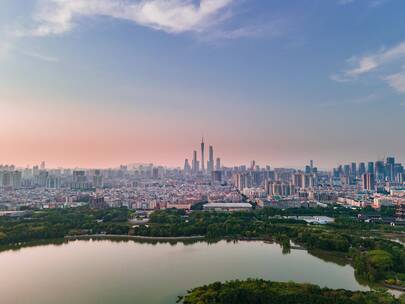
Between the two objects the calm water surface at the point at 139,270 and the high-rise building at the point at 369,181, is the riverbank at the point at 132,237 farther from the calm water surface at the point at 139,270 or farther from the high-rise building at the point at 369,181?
the high-rise building at the point at 369,181

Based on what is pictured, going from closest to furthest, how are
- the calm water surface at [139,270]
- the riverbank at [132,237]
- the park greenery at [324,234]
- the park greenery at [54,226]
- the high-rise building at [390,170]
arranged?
the calm water surface at [139,270], the park greenery at [324,234], the park greenery at [54,226], the riverbank at [132,237], the high-rise building at [390,170]

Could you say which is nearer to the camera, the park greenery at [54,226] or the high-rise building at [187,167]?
the park greenery at [54,226]

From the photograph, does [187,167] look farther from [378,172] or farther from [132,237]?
[132,237]

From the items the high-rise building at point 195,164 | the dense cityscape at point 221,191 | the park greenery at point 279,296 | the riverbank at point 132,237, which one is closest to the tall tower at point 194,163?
the high-rise building at point 195,164

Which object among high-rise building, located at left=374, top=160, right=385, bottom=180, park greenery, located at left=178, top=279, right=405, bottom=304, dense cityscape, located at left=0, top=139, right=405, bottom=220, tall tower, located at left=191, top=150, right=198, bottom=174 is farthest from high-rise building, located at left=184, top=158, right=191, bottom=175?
park greenery, located at left=178, top=279, right=405, bottom=304

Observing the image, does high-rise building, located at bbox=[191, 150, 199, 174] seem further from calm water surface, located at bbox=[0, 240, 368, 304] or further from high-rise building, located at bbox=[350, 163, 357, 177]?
calm water surface, located at bbox=[0, 240, 368, 304]

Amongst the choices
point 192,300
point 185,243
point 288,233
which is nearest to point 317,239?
point 288,233

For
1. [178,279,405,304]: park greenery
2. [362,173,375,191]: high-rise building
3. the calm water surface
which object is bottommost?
the calm water surface

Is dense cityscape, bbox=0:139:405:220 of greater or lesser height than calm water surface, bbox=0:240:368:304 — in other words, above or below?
above

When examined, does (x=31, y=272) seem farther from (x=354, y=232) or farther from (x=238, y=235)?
(x=354, y=232)
